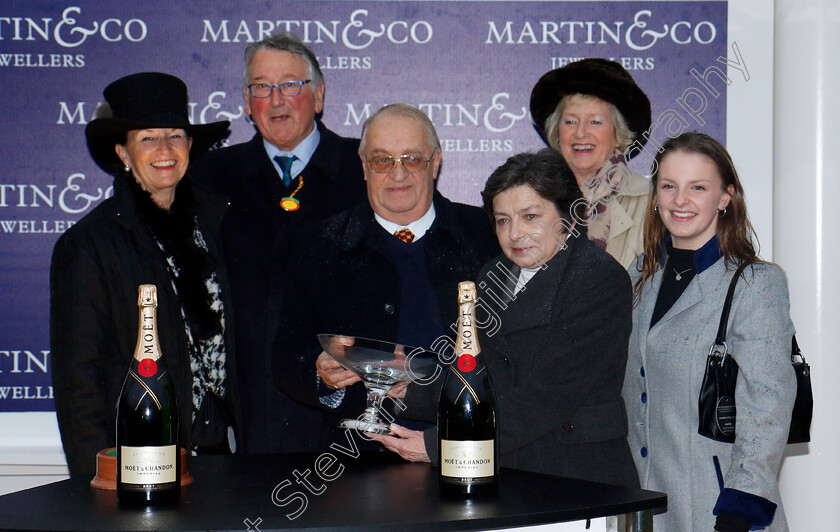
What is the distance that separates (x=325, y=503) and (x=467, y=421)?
372 mm

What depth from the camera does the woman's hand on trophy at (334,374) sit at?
254cm

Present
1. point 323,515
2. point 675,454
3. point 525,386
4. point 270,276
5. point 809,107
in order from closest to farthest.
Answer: point 323,515 → point 525,386 → point 675,454 → point 270,276 → point 809,107

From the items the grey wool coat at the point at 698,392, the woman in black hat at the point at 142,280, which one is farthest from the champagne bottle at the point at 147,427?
the grey wool coat at the point at 698,392

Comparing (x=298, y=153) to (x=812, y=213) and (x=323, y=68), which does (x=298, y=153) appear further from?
(x=812, y=213)

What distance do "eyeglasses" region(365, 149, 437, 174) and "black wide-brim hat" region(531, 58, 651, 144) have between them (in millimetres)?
843

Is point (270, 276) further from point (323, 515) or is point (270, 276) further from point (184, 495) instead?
point (323, 515)

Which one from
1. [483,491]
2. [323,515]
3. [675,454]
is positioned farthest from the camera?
[675,454]

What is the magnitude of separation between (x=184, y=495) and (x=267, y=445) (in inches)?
67.6

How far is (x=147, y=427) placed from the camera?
1.80 meters

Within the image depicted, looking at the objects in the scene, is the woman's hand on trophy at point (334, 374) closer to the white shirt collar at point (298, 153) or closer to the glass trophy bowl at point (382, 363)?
the glass trophy bowl at point (382, 363)

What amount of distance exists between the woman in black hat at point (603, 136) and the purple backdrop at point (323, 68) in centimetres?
19

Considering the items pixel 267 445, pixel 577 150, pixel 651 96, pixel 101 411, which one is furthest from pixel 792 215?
pixel 101 411

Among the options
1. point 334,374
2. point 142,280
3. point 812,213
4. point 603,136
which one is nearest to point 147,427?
point 334,374

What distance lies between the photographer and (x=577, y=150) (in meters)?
3.45
